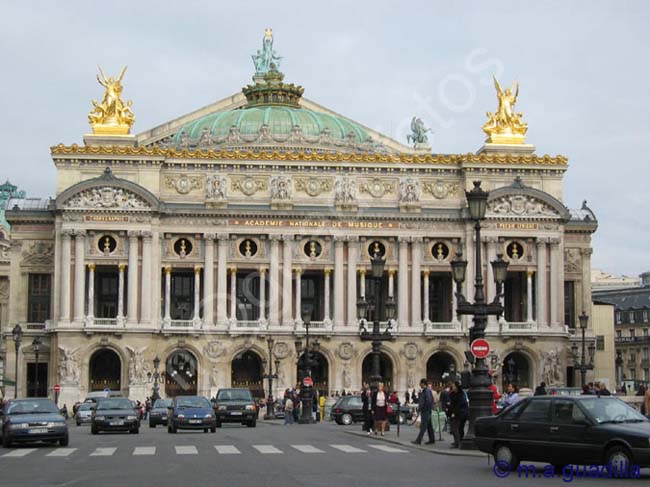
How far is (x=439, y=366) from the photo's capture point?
101938mm

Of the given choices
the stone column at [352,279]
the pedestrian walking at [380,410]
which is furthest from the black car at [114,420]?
the stone column at [352,279]

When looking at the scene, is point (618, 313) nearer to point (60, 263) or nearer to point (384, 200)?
point (384, 200)

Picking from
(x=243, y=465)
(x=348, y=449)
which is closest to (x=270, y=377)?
(x=348, y=449)

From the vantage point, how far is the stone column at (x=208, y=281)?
9750cm

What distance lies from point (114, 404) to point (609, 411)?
97.1ft

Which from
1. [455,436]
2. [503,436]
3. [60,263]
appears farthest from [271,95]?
[503,436]

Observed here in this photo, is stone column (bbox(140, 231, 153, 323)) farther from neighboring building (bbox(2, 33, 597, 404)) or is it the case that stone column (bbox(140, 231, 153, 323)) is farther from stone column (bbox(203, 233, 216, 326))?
stone column (bbox(203, 233, 216, 326))

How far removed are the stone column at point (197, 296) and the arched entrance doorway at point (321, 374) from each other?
843 centimetres

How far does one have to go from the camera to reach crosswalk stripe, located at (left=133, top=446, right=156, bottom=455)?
3875 cm

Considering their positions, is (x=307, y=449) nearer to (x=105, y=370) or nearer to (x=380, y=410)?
(x=380, y=410)

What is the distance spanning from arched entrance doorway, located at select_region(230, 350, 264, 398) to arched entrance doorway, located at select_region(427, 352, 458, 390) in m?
13.4

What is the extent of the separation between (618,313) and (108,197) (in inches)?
2595

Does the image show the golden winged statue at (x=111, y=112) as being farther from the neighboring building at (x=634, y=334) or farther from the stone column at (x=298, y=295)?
the neighboring building at (x=634, y=334)

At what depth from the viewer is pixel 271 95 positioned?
12412cm
